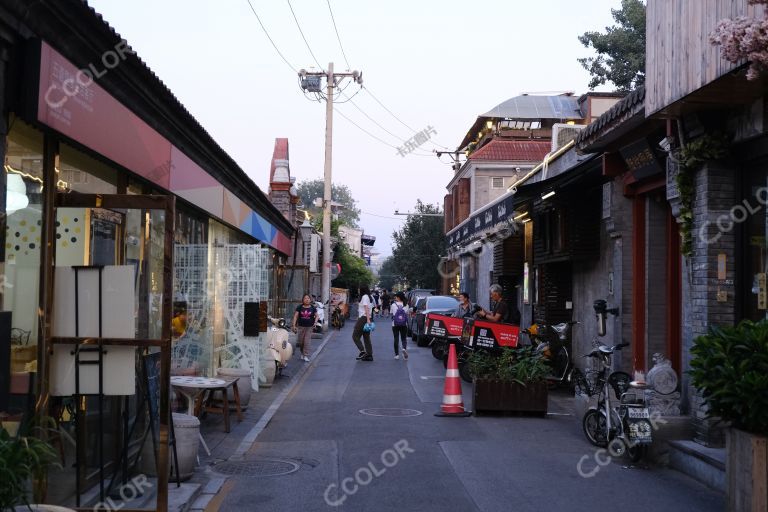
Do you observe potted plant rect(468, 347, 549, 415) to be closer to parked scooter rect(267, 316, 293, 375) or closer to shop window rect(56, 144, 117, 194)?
parked scooter rect(267, 316, 293, 375)

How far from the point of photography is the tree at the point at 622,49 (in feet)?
122

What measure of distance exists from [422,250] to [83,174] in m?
48.9

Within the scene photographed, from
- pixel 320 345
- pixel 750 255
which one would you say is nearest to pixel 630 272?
pixel 750 255

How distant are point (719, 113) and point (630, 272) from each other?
4.03 meters

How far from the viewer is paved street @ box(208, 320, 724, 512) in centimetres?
716

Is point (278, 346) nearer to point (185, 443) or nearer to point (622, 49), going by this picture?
point (185, 443)

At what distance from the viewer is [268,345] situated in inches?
629

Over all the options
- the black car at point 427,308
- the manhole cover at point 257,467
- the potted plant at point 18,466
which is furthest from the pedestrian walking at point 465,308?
the potted plant at point 18,466

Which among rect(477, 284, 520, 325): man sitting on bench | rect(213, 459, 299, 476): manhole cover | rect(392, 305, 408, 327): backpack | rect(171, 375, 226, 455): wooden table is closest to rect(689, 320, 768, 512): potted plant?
rect(213, 459, 299, 476): manhole cover

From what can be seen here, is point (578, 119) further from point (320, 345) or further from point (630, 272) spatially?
point (630, 272)

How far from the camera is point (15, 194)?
6.47 meters

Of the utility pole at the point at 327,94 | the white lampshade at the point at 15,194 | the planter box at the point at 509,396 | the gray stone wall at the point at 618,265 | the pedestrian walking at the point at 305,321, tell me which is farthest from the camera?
the utility pole at the point at 327,94

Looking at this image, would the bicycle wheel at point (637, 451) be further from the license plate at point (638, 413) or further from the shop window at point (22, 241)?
the shop window at point (22, 241)

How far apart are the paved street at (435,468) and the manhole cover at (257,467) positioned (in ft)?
0.17
